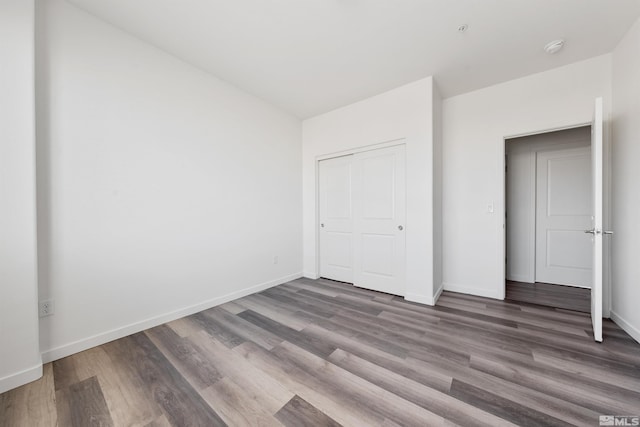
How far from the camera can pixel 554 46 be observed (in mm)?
2260

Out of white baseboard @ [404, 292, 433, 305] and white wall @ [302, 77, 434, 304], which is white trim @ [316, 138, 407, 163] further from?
white baseboard @ [404, 292, 433, 305]

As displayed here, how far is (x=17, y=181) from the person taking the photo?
1.55 metres

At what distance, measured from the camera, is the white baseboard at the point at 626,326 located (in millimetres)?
1981

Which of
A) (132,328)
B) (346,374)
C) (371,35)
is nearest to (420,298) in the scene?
(346,374)

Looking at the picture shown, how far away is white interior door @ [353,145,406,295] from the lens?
3092 millimetres

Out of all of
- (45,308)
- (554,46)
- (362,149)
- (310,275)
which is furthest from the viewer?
(310,275)

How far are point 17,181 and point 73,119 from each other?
2.13 feet

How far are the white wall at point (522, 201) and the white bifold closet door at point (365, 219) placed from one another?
217 cm

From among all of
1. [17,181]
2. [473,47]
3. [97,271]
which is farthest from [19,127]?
[473,47]

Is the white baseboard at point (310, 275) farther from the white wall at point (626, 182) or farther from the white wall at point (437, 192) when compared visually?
the white wall at point (626, 182)

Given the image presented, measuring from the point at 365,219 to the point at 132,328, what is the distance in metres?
2.90

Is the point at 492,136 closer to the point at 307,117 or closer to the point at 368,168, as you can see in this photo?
the point at 368,168

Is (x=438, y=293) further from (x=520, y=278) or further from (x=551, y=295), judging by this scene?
(x=520, y=278)

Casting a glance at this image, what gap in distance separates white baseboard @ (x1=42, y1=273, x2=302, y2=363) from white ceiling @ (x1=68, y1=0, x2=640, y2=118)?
2.72 m
